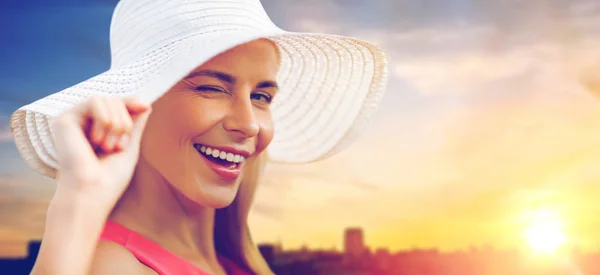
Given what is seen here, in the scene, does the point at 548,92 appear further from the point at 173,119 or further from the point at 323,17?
the point at 173,119

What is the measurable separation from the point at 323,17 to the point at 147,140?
0.94m

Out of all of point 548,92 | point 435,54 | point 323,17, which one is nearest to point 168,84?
point 323,17

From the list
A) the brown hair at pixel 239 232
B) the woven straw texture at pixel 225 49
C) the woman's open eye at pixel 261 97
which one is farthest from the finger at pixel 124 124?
the brown hair at pixel 239 232

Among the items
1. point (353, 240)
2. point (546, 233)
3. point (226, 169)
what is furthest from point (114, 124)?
point (546, 233)

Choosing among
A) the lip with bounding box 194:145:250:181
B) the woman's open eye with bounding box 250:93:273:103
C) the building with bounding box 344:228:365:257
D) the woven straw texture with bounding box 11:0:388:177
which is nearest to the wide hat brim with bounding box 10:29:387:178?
the woven straw texture with bounding box 11:0:388:177

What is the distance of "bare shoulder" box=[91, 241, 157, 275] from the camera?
3.99ft

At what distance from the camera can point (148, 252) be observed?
132 centimetres

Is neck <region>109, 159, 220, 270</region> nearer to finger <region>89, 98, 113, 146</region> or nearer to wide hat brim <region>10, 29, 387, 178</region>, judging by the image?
wide hat brim <region>10, 29, 387, 178</region>

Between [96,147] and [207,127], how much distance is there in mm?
317

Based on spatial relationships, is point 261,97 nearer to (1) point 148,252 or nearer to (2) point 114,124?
(1) point 148,252

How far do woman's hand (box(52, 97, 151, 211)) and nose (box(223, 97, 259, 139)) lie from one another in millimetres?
300

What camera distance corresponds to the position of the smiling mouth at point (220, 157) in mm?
1360

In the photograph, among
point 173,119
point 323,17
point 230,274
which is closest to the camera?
point 173,119

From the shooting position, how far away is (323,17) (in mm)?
2152
